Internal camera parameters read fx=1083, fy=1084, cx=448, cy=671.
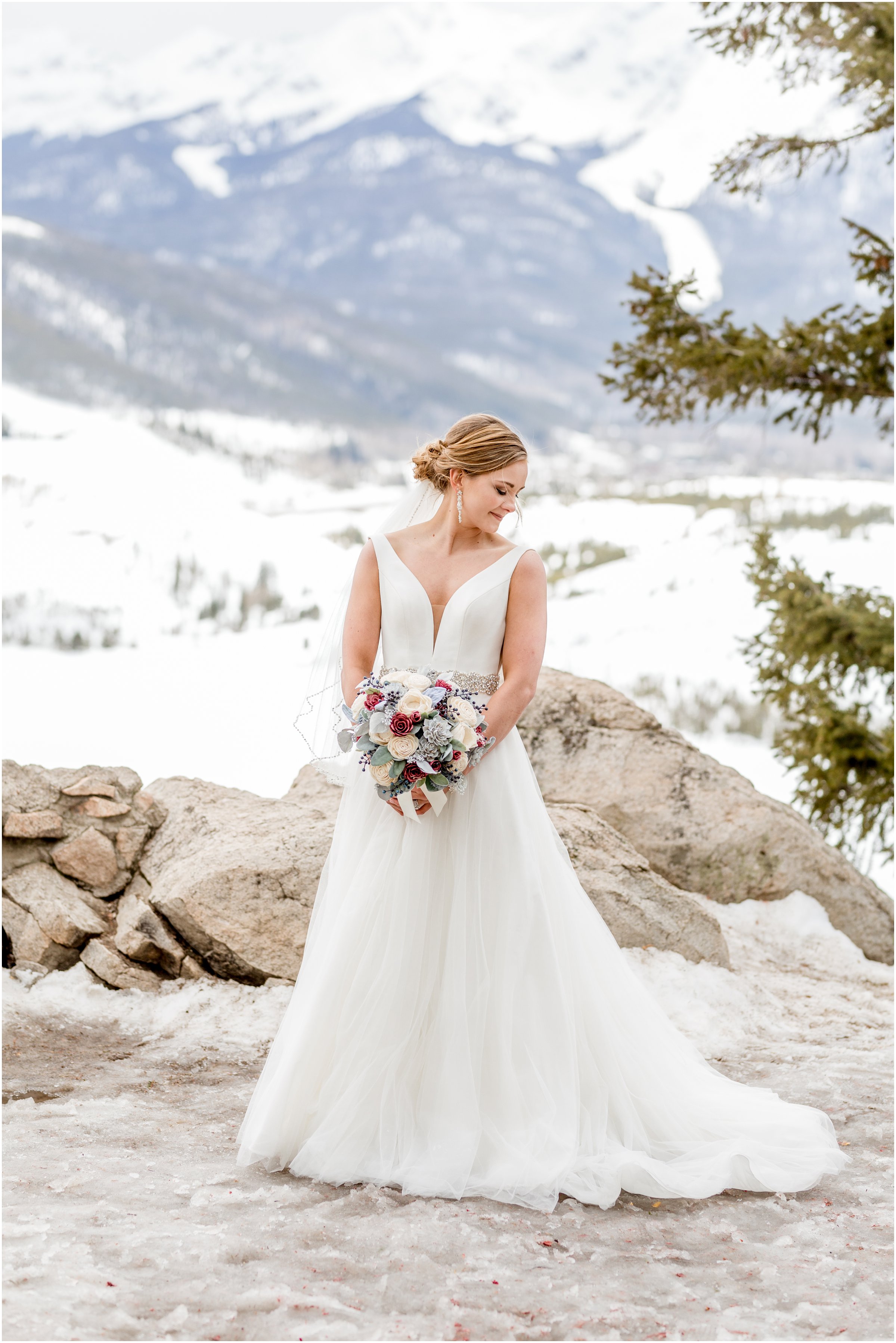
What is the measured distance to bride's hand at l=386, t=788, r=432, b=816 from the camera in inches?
161

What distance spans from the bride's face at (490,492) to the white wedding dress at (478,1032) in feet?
0.55

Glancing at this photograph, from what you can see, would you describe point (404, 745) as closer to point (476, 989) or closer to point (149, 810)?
point (476, 989)

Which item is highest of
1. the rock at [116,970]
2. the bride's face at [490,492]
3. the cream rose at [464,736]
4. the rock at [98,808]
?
the bride's face at [490,492]

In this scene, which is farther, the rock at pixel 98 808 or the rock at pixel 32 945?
the rock at pixel 98 808

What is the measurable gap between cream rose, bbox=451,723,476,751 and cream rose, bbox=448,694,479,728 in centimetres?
2

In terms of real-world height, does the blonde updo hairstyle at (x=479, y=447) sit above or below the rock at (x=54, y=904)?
above

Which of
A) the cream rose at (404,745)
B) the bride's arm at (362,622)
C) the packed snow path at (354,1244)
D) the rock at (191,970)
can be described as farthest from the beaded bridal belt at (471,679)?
the rock at (191,970)

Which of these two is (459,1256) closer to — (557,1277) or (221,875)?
(557,1277)

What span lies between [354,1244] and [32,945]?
358 centimetres

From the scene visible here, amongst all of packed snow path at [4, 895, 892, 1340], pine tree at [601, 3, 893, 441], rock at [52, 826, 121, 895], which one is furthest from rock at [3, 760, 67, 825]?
pine tree at [601, 3, 893, 441]

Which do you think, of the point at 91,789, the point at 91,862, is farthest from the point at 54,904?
the point at 91,789

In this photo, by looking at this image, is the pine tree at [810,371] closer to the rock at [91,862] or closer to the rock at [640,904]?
the rock at [640,904]

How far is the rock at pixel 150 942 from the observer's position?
6129mm

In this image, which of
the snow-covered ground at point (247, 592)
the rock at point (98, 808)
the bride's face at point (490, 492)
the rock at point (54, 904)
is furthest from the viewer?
the snow-covered ground at point (247, 592)
